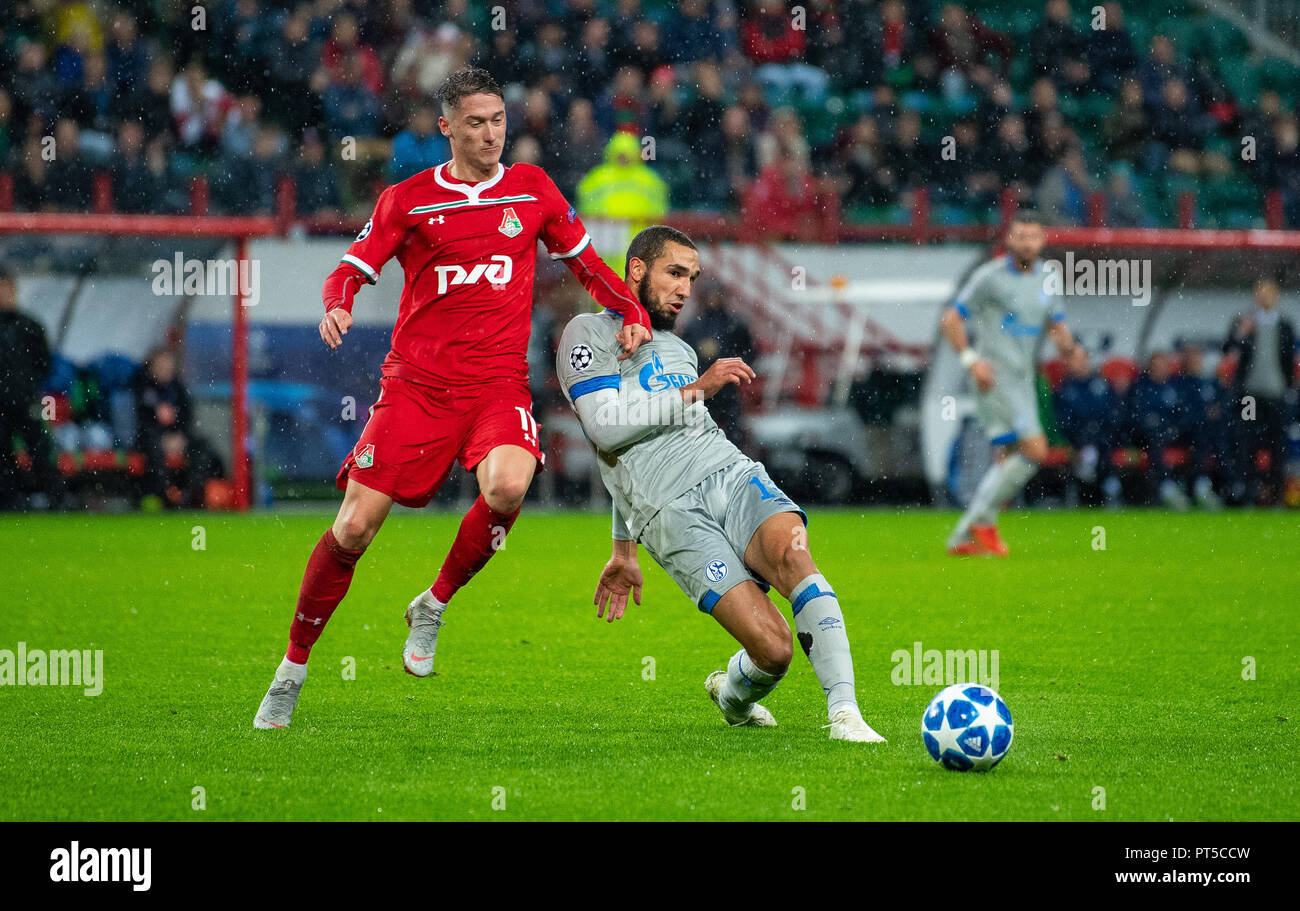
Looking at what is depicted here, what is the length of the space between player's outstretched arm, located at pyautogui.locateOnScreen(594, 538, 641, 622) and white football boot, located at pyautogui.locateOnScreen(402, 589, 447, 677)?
1.01m

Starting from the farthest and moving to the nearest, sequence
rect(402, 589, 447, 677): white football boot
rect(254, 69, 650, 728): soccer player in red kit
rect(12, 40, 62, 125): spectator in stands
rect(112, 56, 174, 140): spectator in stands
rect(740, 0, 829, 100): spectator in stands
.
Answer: rect(740, 0, 829, 100): spectator in stands → rect(112, 56, 174, 140): spectator in stands → rect(12, 40, 62, 125): spectator in stands → rect(402, 589, 447, 677): white football boot → rect(254, 69, 650, 728): soccer player in red kit

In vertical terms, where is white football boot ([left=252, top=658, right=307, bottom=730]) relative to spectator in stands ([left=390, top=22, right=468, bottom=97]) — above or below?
below

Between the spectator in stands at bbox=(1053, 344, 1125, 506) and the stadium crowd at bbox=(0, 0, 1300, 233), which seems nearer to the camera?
the stadium crowd at bbox=(0, 0, 1300, 233)

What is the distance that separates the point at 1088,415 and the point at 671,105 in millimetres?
5216

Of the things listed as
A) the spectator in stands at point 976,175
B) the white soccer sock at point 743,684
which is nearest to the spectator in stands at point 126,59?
the spectator in stands at point 976,175

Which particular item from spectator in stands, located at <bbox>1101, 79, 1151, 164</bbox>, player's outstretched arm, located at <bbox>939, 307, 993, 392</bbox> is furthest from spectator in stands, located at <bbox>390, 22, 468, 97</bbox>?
spectator in stands, located at <bbox>1101, 79, 1151, 164</bbox>

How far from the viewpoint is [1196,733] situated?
16.8 ft

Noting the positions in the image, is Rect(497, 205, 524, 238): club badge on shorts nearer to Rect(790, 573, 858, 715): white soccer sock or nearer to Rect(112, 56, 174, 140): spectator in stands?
Rect(790, 573, 858, 715): white soccer sock

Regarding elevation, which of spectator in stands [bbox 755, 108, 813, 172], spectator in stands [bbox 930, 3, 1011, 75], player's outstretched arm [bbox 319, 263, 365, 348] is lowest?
player's outstretched arm [bbox 319, 263, 365, 348]

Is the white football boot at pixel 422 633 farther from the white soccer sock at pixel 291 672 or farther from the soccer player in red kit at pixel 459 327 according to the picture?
the white soccer sock at pixel 291 672

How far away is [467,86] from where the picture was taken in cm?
554

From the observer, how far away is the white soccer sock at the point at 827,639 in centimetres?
490

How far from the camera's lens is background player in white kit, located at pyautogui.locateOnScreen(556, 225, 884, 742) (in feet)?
16.2

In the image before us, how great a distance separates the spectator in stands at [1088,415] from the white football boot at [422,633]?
10884 millimetres
